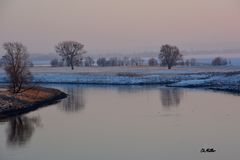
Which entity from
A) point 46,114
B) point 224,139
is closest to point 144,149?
point 224,139

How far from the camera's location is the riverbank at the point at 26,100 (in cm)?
2691

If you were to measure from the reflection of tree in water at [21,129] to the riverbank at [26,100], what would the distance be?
75.8 inches

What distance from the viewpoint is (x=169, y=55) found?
7575 cm

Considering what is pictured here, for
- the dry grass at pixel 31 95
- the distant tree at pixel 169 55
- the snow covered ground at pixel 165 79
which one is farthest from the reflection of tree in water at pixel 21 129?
the distant tree at pixel 169 55

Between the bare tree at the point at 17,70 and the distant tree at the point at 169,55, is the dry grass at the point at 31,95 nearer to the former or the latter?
the bare tree at the point at 17,70

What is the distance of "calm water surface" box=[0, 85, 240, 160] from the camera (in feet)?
52.0

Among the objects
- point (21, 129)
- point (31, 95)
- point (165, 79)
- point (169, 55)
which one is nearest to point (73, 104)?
point (31, 95)

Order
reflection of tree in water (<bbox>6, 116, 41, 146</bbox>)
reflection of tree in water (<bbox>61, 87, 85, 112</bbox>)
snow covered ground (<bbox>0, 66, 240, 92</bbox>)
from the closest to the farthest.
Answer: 1. reflection of tree in water (<bbox>6, 116, 41, 146</bbox>)
2. reflection of tree in water (<bbox>61, 87, 85, 112</bbox>)
3. snow covered ground (<bbox>0, 66, 240, 92</bbox>)

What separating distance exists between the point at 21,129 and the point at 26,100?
386 inches

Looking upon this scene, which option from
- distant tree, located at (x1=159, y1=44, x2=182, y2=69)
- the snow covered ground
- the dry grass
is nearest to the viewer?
the dry grass

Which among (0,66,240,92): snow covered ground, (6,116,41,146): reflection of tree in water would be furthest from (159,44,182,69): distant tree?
(6,116,41,146): reflection of tree in water

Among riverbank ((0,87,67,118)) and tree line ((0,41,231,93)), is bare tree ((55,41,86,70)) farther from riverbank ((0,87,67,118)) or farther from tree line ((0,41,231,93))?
riverbank ((0,87,67,118))

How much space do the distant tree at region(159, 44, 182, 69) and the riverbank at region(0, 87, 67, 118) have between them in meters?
39.4

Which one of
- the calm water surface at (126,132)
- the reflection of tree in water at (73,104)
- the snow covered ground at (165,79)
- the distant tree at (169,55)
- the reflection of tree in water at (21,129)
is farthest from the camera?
the distant tree at (169,55)
